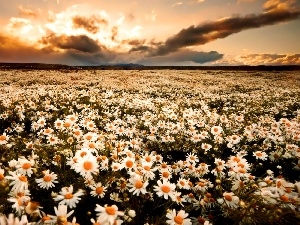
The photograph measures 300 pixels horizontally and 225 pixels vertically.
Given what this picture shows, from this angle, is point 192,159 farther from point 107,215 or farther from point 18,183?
point 18,183

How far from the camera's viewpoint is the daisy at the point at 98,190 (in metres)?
3.35

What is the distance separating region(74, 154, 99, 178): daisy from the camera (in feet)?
11.2

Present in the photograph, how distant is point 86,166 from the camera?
11.4 feet


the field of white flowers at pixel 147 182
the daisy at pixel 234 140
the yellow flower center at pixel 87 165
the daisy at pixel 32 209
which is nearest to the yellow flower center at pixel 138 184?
the field of white flowers at pixel 147 182

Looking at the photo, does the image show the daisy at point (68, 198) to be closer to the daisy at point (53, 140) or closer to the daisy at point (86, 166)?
the daisy at point (86, 166)

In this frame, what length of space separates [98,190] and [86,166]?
13.8 inches

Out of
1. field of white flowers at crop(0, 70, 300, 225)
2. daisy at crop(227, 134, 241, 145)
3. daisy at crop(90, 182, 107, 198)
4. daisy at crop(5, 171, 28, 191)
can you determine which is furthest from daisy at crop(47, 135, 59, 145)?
daisy at crop(227, 134, 241, 145)

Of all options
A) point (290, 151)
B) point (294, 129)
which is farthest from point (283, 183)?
point (294, 129)

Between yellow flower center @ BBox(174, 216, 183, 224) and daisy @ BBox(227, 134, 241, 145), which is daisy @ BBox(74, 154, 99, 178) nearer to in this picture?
yellow flower center @ BBox(174, 216, 183, 224)

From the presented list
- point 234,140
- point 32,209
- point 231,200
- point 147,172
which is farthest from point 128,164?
point 234,140

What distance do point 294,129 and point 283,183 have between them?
4.07 m

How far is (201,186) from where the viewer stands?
4.07 m

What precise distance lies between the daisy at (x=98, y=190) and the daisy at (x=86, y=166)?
169 mm

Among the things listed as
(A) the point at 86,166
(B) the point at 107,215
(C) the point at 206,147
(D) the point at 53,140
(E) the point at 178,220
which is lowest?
(C) the point at 206,147
